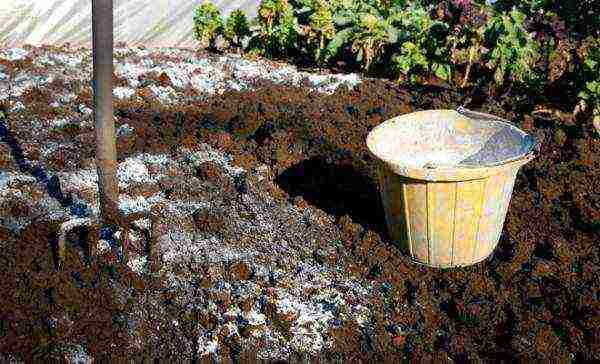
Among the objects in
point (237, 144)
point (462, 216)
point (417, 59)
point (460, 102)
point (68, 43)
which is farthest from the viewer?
point (68, 43)

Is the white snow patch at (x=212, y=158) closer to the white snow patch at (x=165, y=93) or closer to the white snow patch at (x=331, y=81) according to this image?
the white snow patch at (x=165, y=93)

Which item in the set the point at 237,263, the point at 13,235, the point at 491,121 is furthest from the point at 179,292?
the point at 491,121

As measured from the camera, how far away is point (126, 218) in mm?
3770

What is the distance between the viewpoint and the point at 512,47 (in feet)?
17.6

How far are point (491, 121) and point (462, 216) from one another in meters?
0.66

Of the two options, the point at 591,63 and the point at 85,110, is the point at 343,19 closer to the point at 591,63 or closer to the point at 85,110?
the point at 591,63

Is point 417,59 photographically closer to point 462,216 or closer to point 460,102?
point 460,102

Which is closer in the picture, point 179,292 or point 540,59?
point 179,292

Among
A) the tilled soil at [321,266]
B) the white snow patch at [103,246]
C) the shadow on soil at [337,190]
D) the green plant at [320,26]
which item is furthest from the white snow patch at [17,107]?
the green plant at [320,26]

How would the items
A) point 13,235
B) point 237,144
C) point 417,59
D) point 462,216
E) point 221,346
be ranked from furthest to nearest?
1. point 417,59
2. point 237,144
3. point 13,235
4. point 462,216
5. point 221,346

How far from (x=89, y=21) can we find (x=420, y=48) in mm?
4218

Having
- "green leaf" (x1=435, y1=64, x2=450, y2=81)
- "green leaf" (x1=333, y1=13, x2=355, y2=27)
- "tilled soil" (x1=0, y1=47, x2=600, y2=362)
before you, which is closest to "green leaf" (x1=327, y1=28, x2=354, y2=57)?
"green leaf" (x1=333, y1=13, x2=355, y2=27)

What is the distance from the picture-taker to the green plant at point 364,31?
5871 mm

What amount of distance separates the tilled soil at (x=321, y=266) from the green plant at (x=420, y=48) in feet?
3.02
